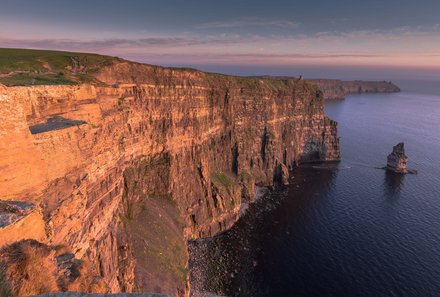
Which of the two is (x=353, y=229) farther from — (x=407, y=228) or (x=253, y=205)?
(x=253, y=205)

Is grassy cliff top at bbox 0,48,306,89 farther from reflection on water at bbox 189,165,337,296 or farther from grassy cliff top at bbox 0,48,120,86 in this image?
reflection on water at bbox 189,165,337,296

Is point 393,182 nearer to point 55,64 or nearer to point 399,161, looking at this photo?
point 399,161

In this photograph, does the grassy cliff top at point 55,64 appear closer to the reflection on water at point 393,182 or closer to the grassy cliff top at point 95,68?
the grassy cliff top at point 95,68

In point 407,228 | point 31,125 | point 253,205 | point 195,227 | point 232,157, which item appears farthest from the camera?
point 232,157

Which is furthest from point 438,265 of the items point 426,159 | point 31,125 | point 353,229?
point 426,159

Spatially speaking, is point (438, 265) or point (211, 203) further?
point (211, 203)
